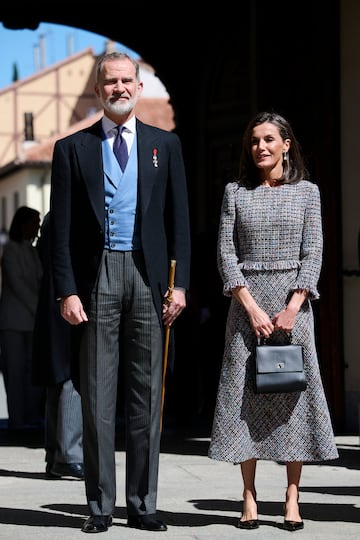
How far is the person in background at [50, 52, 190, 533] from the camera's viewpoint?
6527 millimetres

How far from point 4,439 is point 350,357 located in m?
2.83

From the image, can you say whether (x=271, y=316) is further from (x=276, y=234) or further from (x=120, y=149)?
(x=120, y=149)

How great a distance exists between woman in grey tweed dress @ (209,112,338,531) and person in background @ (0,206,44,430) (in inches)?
243

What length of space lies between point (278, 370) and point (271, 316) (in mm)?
262

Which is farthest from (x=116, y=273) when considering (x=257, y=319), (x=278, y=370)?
(x=278, y=370)

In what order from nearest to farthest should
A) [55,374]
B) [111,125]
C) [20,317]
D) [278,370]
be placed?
[278,370], [111,125], [55,374], [20,317]

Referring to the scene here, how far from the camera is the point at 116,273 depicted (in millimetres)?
6523

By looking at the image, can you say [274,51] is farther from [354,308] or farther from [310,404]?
[310,404]

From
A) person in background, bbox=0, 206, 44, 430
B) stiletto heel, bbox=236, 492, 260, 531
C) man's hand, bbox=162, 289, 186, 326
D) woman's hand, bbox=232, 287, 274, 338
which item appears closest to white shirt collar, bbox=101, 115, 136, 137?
man's hand, bbox=162, 289, 186, 326

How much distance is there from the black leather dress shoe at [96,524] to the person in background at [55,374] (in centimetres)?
238

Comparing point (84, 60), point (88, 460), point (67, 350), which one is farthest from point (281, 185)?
point (84, 60)

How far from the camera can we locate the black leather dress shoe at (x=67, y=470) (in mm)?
8789

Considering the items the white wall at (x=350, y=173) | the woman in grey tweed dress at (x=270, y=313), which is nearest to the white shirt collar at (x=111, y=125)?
the woman in grey tweed dress at (x=270, y=313)

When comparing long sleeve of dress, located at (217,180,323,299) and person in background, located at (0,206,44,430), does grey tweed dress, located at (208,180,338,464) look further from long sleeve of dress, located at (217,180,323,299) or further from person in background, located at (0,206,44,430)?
person in background, located at (0,206,44,430)
